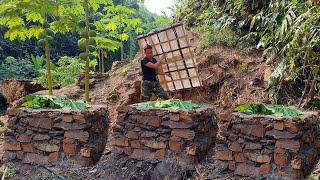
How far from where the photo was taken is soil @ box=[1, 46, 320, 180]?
3.84m

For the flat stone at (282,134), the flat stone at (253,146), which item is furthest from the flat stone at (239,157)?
the flat stone at (282,134)

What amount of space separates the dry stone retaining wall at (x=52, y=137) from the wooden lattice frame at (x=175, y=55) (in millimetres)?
1922

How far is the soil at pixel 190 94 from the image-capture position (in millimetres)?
3842

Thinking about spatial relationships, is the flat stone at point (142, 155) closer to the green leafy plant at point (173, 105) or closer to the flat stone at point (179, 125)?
the flat stone at point (179, 125)

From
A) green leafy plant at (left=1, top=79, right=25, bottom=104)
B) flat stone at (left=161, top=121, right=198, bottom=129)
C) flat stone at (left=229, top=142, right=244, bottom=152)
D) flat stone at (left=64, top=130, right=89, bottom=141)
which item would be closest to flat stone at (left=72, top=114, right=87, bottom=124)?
flat stone at (left=64, top=130, right=89, bottom=141)

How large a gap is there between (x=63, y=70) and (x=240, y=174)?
7405mm

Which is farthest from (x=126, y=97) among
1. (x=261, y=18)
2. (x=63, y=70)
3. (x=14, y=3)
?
(x=63, y=70)

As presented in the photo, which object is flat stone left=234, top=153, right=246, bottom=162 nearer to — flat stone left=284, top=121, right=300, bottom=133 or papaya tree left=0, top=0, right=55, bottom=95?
flat stone left=284, top=121, right=300, bottom=133

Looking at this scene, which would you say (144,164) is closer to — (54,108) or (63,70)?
(54,108)

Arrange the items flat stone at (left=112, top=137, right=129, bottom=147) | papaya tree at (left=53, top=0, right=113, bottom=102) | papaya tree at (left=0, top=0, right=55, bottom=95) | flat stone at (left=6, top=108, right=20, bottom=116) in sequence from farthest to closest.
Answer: papaya tree at (left=53, top=0, right=113, bottom=102) → papaya tree at (left=0, top=0, right=55, bottom=95) → flat stone at (left=6, top=108, right=20, bottom=116) → flat stone at (left=112, top=137, right=129, bottom=147)

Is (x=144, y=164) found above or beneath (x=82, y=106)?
beneath

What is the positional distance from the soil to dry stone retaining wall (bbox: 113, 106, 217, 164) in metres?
0.11

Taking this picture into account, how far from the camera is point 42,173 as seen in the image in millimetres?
3961

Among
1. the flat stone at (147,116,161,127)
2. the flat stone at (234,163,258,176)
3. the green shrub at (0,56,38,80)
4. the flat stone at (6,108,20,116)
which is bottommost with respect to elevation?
the flat stone at (234,163,258,176)
